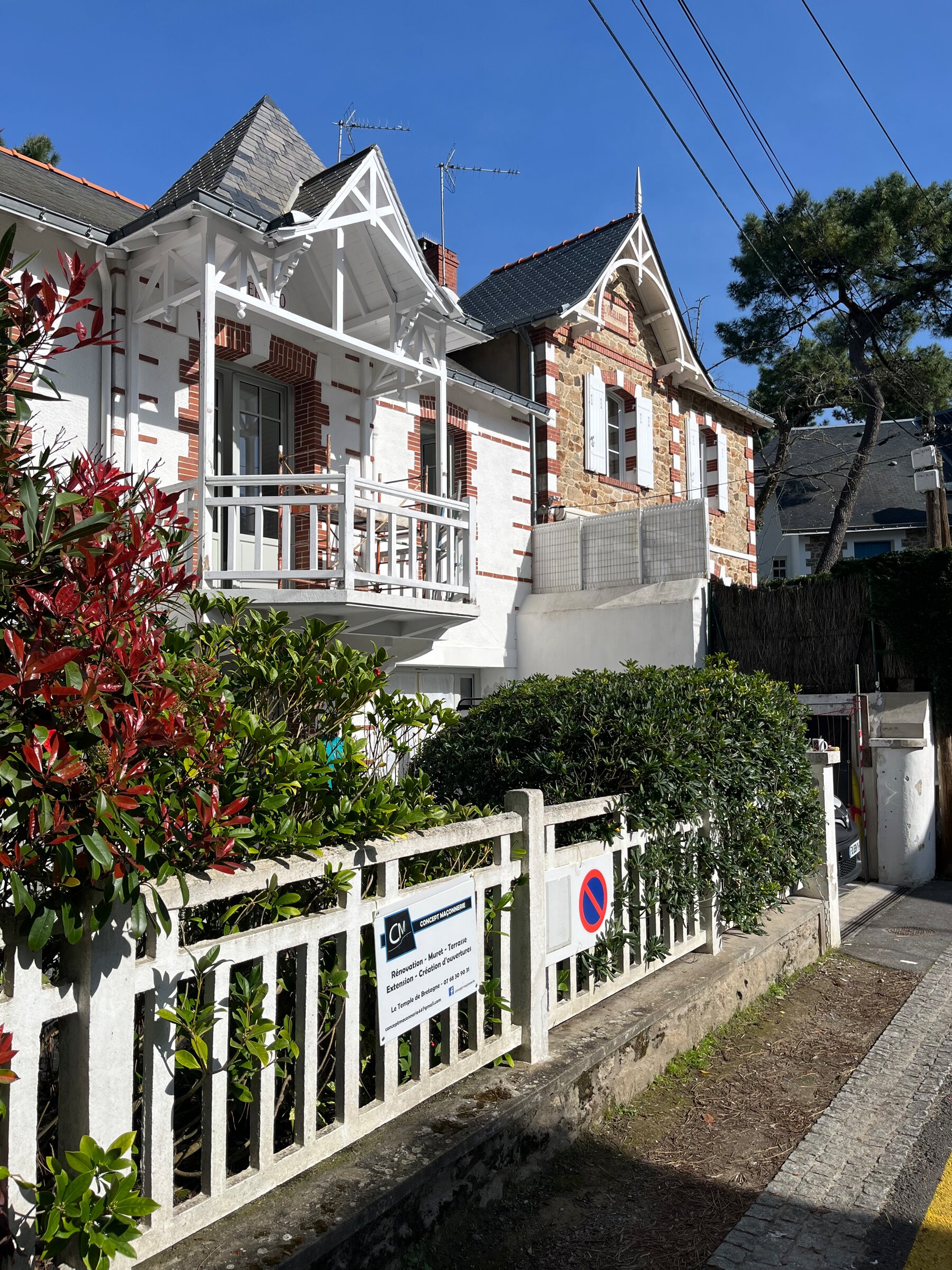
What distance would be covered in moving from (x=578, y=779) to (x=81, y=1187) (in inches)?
137

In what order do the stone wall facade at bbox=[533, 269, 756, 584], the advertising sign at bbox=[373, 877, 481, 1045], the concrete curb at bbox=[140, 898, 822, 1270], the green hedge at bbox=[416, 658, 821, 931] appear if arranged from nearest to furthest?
the concrete curb at bbox=[140, 898, 822, 1270], the advertising sign at bbox=[373, 877, 481, 1045], the green hedge at bbox=[416, 658, 821, 931], the stone wall facade at bbox=[533, 269, 756, 584]

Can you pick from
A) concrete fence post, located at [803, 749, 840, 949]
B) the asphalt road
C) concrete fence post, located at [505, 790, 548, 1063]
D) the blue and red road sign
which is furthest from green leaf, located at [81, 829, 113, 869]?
the asphalt road

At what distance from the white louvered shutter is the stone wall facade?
65mm

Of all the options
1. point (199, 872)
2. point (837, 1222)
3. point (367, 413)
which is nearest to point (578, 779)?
point (837, 1222)

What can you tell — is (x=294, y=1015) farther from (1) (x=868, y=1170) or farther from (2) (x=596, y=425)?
(2) (x=596, y=425)

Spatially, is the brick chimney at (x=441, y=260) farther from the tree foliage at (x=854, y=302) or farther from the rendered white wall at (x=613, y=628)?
the tree foliage at (x=854, y=302)

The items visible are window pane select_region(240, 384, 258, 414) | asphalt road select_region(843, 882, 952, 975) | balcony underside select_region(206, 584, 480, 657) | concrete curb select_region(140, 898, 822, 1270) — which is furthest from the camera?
window pane select_region(240, 384, 258, 414)

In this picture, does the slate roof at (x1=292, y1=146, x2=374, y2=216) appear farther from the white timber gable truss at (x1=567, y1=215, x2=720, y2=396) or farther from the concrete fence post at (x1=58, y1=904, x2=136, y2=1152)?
the concrete fence post at (x1=58, y1=904, x2=136, y2=1152)

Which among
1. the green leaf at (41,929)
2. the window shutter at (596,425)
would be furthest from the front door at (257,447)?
the green leaf at (41,929)

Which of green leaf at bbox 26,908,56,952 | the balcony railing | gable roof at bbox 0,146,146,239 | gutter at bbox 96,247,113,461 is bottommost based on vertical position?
green leaf at bbox 26,908,56,952

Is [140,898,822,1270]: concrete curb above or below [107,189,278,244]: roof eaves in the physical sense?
below

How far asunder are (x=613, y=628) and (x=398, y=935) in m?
11.4

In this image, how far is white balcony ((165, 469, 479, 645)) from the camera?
9586mm

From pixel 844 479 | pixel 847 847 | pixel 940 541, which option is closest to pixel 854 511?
pixel 844 479
